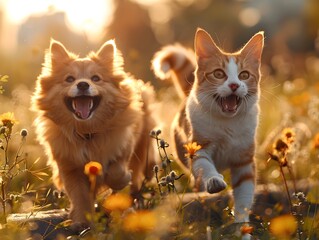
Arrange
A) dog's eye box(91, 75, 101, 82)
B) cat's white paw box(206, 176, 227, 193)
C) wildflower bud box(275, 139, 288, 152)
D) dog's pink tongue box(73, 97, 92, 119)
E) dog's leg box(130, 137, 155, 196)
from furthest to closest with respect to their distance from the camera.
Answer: dog's leg box(130, 137, 155, 196), dog's eye box(91, 75, 101, 82), dog's pink tongue box(73, 97, 92, 119), cat's white paw box(206, 176, 227, 193), wildflower bud box(275, 139, 288, 152)

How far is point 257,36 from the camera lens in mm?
4367

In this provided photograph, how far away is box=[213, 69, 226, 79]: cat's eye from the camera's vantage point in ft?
14.0

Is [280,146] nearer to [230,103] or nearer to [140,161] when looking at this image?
[230,103]

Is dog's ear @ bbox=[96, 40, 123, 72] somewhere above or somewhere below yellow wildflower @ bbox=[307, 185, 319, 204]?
above

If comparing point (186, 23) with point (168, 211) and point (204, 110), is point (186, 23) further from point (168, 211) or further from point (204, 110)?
point (168, 211)

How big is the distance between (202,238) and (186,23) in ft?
78.3

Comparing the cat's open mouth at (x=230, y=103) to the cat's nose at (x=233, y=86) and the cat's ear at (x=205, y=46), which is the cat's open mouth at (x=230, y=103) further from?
the cat's ear at (x=205, y=46)

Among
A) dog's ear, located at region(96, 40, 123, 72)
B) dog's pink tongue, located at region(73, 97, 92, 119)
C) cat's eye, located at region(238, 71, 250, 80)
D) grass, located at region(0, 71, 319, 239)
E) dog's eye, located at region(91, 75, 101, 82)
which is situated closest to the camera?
grass, located at region(0, 71, 319, 239)

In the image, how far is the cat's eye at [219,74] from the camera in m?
4.27

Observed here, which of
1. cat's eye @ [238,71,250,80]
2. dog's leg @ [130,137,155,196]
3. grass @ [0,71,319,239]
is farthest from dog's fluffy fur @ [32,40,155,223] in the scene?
cat's eye @ [238,71,250,80]

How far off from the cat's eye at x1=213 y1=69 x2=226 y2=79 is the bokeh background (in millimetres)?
254

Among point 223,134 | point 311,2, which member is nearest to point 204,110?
point 223,134

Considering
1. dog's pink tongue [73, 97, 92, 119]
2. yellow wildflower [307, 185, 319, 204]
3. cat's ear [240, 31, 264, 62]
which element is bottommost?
yellow wildflower [307, 185, 319, 204]

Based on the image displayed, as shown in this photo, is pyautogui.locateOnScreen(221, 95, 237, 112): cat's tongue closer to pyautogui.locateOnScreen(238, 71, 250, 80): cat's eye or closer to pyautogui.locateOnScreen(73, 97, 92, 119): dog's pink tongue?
pyautogui.locateOnScreen(238, 71, 250, 80): cat's eye
